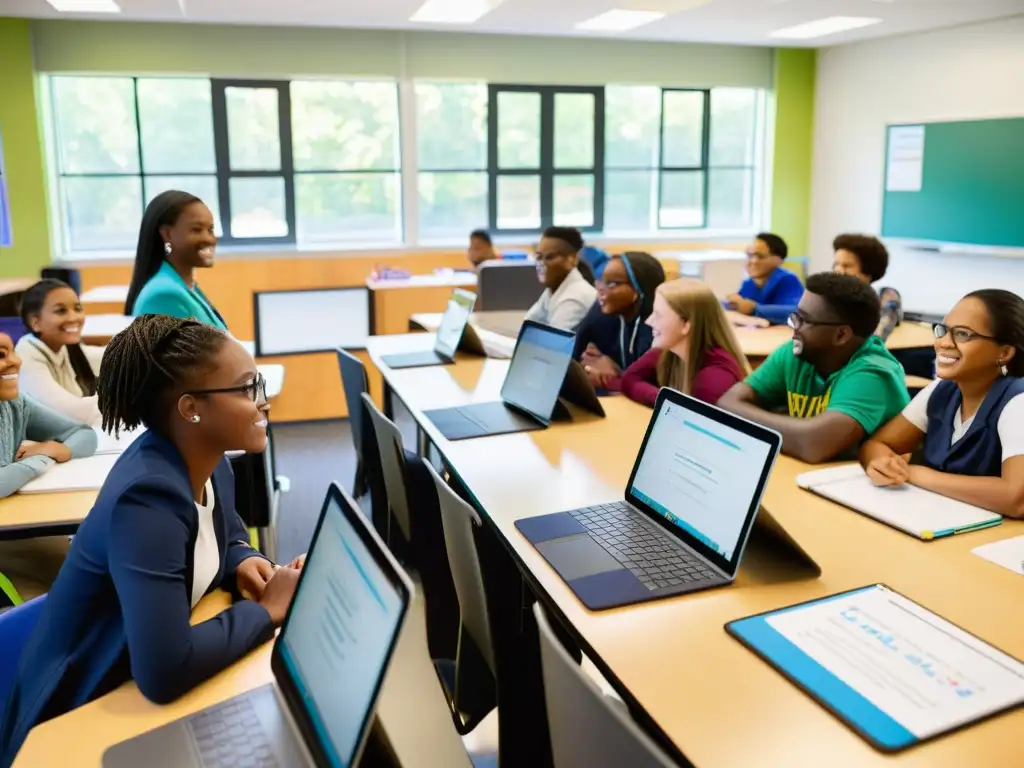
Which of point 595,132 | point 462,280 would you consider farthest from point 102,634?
point 595,132

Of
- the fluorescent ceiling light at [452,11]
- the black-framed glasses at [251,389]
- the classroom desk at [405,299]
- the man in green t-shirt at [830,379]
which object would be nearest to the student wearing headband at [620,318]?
the man in green t-shirt at [830,379]

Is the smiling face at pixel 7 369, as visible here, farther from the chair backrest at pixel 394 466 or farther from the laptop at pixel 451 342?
the laptop at pixel 451 342

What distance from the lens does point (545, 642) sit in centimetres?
107

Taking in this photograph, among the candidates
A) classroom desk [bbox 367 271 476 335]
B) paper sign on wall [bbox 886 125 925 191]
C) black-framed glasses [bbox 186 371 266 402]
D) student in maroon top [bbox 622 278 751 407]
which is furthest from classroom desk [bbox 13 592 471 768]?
paper sign on wall [bbox 886 125 925 191]

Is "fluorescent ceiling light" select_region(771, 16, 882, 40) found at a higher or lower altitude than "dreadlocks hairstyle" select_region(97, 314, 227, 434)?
higher

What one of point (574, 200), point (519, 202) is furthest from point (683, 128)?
point (519, 202)

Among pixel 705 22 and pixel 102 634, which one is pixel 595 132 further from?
pixel 102 634

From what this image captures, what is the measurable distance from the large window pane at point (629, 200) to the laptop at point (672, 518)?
5.87m

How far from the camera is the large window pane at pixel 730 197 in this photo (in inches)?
303

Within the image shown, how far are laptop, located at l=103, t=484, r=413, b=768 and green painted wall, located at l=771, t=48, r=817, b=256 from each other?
7125mm

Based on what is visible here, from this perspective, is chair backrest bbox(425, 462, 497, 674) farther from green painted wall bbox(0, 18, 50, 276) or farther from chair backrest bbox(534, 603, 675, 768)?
green painted wall bbox(0, 18, 50, 276)

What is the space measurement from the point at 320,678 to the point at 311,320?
532 centimetres

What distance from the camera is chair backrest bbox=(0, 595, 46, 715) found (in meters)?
1.42

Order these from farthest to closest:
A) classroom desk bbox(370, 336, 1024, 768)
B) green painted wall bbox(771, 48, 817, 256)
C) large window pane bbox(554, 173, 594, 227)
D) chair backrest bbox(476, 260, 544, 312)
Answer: green painted wall bbox(771, 48, 817, 256), large window pane bbox(554, 173, 594, 227), chair backrest bbox(476, 260, 544, 312), classroom desk bbox(370, 336, 1024, 768)
